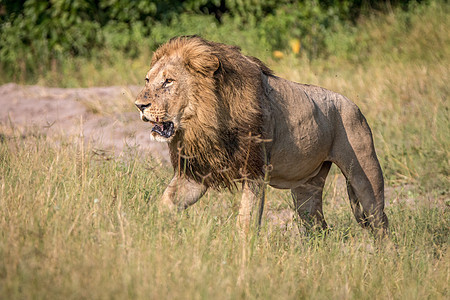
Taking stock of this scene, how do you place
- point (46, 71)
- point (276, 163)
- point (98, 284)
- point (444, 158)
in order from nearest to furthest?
1. point (98, 284)
2. point (276, 163)
3. point (444, 158)
4. point (46, 71)

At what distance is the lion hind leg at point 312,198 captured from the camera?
5.25 metres

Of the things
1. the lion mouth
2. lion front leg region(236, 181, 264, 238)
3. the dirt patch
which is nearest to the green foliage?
the dirt patch

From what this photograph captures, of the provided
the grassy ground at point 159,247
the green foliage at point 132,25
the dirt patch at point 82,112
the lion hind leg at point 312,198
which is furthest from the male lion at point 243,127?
the green foliage at point 132,25

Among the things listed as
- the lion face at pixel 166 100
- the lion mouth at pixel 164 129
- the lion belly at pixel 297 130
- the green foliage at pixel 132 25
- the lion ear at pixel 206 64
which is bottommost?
the green foliage at pixel 132 25

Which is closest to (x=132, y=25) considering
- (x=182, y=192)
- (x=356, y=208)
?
(x=356, y=208)

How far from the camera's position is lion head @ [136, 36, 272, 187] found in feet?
13.3

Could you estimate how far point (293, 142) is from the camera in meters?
4.69

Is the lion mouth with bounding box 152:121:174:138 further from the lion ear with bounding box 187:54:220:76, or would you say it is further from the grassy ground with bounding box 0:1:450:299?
the lion ear with bounding box 187:54:220:76

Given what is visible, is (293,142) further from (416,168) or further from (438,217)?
(416,168)

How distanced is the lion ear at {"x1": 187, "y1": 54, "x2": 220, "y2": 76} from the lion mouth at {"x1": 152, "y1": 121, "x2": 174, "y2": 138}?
0.39 meters

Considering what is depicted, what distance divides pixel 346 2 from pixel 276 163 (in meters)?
8.61

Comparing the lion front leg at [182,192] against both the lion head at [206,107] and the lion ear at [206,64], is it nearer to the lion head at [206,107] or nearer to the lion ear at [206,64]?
the lion head at [206,107]

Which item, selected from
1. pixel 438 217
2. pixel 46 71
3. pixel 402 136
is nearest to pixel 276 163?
pixel 438 217

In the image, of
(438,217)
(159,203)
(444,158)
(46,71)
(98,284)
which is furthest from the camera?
(46,71)
